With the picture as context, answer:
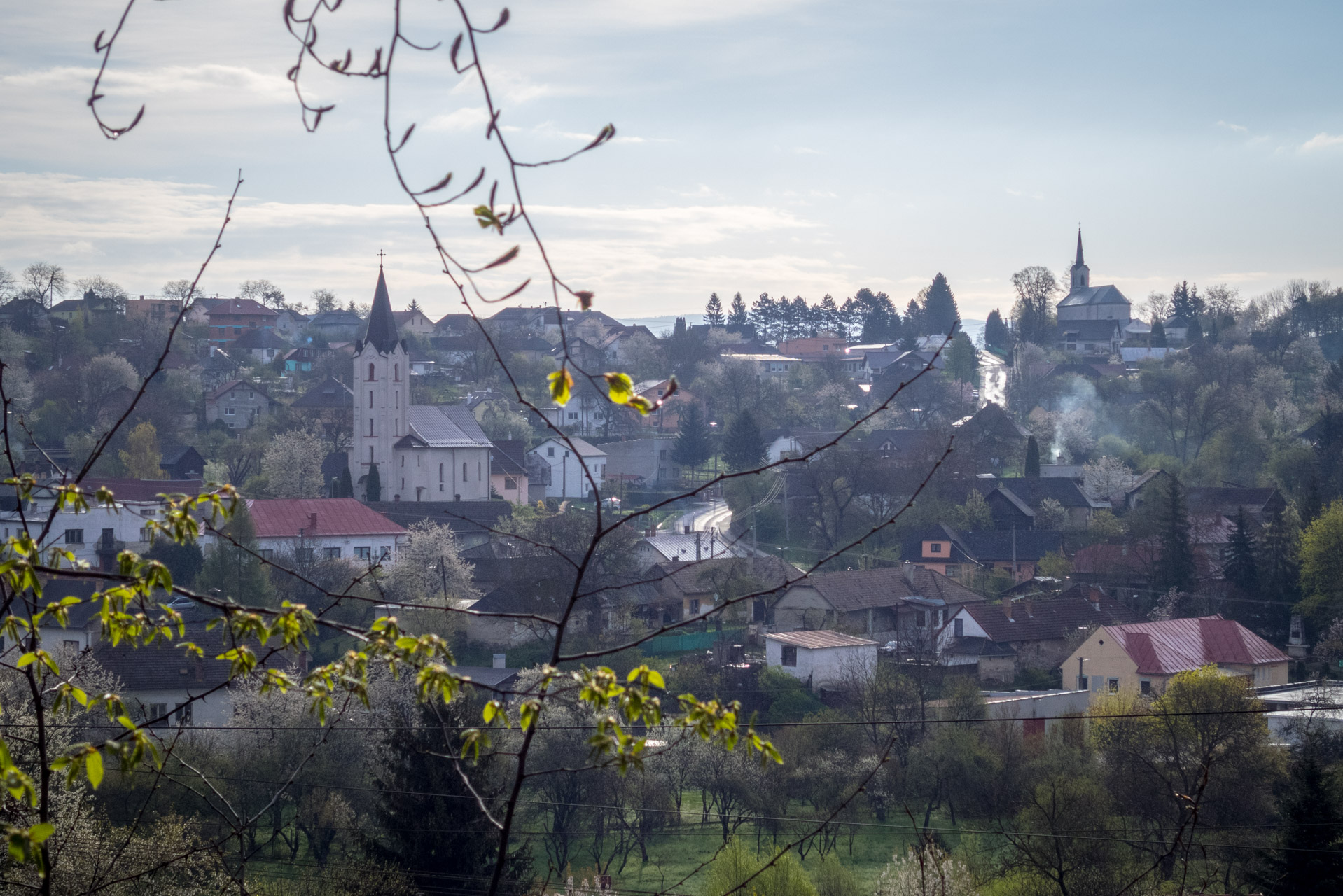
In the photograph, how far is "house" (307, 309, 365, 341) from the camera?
84.8m

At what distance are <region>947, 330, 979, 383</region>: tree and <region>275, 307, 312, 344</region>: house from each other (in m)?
47.3

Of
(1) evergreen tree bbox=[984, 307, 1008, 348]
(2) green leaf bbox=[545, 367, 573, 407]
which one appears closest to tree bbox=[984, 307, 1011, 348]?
(1) evergreen tree bbox=[984, 307, 1008, 348]

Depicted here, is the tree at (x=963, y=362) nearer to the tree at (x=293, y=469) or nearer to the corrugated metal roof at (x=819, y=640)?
the tree at (x=293, y=469)

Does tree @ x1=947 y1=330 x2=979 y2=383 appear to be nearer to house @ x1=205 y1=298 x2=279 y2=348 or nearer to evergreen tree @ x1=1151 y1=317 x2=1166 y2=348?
evergreen tree @ x1=1151 y1=317 x2=1166 y2=348

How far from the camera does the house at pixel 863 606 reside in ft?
102

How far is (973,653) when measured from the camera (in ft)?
94.4

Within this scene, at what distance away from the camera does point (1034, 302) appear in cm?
8894

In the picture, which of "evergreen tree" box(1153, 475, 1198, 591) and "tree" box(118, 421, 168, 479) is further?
"tree" box(118, 421, 168, 479)

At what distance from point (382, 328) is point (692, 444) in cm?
1543

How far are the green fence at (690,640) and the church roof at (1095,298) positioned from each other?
71.8 metres

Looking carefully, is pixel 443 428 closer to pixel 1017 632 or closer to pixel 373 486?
pixel 373 486

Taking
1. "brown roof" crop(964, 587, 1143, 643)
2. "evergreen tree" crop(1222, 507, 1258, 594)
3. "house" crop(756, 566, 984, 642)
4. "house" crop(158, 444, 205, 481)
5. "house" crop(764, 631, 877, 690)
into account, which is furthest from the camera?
"house" crop(158, 444, 205, 481)

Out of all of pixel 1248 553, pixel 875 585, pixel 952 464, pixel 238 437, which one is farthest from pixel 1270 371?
pixel 238 437

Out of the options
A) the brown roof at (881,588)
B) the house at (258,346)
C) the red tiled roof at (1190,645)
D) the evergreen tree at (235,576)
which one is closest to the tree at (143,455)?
the evergreen tree at (235,576)
